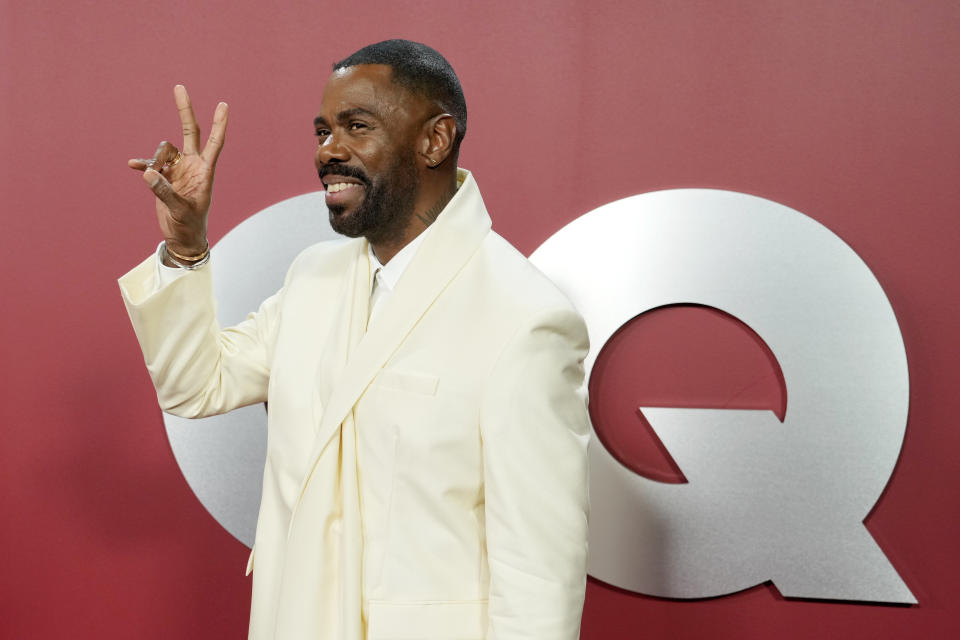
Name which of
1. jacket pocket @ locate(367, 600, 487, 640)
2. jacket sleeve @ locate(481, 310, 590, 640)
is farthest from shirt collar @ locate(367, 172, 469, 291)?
jacket pocket @ locate(367, 600, 487, 640)

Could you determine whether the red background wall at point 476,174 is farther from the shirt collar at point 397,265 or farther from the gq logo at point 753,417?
the shirt collar at point 397,265

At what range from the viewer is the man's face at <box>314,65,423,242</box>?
140 cm

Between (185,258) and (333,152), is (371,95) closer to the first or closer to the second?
(333,152)

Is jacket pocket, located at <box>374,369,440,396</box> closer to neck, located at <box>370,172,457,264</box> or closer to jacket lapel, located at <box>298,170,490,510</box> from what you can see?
jacket lapel, located at <box>298,170,490,510</box>

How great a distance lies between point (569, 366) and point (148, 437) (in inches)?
50.1

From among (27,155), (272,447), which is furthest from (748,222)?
(27,155)

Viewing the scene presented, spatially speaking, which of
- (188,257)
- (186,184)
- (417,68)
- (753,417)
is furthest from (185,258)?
(753,417)

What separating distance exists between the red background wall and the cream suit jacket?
2.33 ft

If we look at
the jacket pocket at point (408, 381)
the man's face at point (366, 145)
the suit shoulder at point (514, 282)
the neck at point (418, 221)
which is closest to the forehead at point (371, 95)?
the man's face at point (366, 145)

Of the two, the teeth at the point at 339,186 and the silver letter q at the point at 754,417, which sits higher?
the teeth at the point at 339,186

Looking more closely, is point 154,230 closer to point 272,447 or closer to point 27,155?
point 27,155

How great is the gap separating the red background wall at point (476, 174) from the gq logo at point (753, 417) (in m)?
0.06

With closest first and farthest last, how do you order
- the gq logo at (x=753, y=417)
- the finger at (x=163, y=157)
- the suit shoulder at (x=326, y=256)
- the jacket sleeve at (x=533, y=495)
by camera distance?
1. the jacket sleeve at (x=533, y=495)
2. the finger at (x=163, y=157)
3. the suit shoulder at (x=326, y=256)
4. the gq logo at (x=753, y=417)

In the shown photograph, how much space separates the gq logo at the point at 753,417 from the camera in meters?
1.92
